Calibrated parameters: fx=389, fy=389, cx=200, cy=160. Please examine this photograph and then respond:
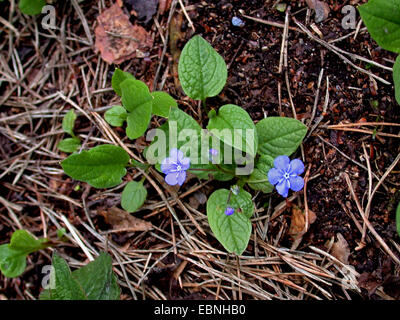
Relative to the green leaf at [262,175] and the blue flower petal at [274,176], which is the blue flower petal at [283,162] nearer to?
the blue flower petal at [274,176]

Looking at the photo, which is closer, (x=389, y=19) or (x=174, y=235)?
(x=389, y=19)

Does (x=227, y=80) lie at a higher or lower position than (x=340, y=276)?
higher

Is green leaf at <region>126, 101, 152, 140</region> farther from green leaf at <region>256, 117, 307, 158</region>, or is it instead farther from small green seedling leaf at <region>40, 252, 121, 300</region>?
small green seedling leaf at <region>40, 252, 121, 300</region>

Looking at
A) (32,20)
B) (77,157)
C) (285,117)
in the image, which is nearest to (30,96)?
(32,20)

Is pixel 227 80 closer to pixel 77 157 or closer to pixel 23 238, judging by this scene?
pixel 77 157

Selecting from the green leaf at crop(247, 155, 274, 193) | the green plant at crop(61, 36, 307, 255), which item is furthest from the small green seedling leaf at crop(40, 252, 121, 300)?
the green leaf at crop(247, 155, 274, 193)

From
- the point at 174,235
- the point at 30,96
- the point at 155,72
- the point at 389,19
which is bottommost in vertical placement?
the point at 174,235

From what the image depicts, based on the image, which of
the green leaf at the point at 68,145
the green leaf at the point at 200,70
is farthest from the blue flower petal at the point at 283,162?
the green leaf at the point at 68,145

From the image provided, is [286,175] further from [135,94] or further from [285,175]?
[135,94]

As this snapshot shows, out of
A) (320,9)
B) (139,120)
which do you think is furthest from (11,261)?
(320,9)
